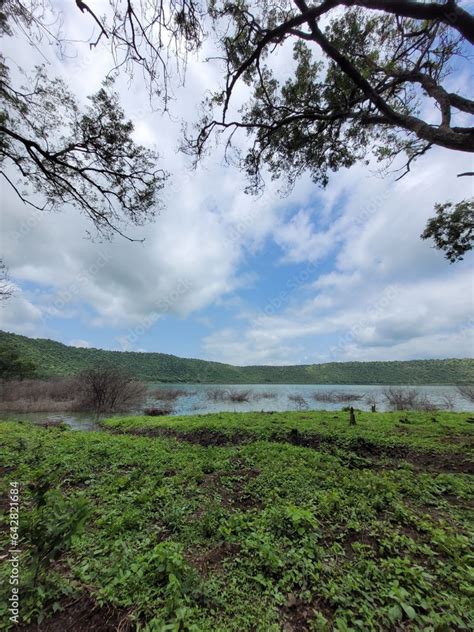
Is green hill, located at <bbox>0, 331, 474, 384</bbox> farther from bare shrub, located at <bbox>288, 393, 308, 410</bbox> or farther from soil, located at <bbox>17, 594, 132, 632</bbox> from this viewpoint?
soil, located at <bbox>17, 594, 132, 632</bbox>

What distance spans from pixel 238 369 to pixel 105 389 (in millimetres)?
→ 68949

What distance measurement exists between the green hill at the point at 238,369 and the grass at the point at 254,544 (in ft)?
121

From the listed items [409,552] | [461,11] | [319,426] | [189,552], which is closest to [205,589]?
[189,552]

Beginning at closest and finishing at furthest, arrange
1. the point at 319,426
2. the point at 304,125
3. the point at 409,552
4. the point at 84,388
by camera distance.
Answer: the point at 409,552
the point at 304,125
the point at 319,426
the point at 84,388

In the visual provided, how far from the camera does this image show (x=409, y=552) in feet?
8.58

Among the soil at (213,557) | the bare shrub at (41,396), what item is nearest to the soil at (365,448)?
the soil at (213,557)

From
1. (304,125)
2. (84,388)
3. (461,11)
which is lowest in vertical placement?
(84,388)

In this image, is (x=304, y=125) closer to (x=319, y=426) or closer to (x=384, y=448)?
(x=384, y=448)

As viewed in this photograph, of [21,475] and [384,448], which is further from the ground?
[21,475]

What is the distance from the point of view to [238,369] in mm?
88938

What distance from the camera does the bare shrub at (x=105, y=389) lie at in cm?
2205

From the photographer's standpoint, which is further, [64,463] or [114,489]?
[64,463]

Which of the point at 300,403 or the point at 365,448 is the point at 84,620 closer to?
the point at 365,448

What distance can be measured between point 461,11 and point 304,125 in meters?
4.08
